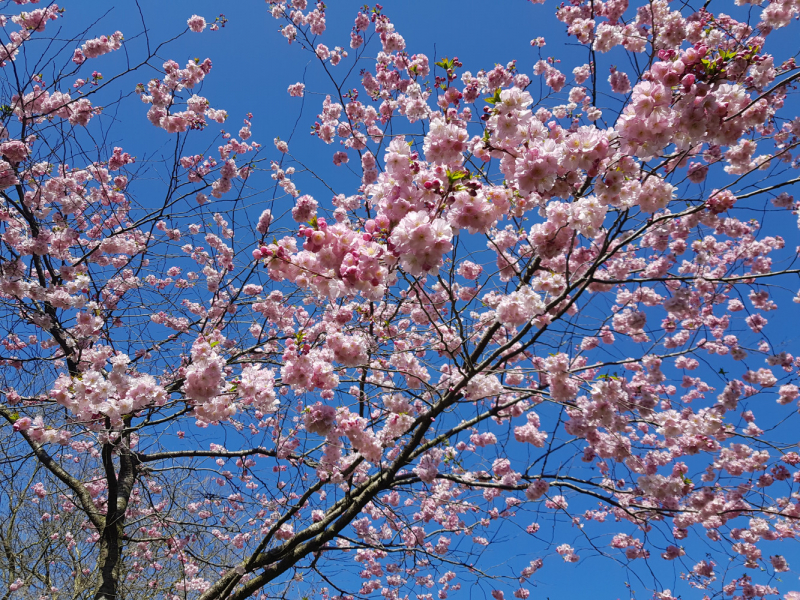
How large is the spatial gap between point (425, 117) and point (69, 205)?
430 cm

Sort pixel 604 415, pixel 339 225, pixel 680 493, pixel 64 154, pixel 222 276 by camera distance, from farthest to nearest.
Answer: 1. pixel 222 276
2. pixel 64 154
3. pixel 680 493
4. pixel 604 415
5. pixel 339 225

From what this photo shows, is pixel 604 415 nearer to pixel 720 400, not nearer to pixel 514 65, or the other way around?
pixel 720 400

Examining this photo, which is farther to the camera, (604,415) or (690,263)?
(690,263)

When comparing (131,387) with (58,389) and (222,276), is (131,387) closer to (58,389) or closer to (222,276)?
(58,389)

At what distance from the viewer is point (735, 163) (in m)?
3.42

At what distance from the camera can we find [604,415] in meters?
3.26

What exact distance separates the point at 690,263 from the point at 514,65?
3363 millimetres

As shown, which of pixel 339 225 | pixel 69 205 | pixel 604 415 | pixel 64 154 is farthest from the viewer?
pixel 69 205

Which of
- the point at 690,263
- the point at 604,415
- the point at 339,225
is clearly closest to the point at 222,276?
the point at 339,225

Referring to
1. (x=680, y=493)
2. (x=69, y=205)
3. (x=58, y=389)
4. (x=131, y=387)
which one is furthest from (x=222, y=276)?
(x=680, y=493)

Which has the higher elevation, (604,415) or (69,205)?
(69,205)

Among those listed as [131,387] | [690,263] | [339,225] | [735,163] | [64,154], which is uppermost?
[690,263]

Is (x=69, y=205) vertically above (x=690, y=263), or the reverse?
(x=690, y=263)

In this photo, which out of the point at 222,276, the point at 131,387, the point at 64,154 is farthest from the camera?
the point at 222,276
